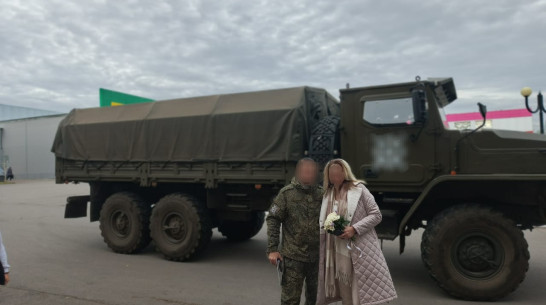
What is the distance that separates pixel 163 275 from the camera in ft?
20.8

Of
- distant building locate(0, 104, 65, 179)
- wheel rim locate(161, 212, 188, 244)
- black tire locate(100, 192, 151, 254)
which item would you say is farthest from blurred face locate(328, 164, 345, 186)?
distant building locate(0, 104, 65, 179)

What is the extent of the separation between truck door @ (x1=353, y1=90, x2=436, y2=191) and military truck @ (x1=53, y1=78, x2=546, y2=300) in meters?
0.01

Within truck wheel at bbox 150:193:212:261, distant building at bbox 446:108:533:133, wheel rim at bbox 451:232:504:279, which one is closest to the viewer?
wheel rim at bbox 451:232:504:279

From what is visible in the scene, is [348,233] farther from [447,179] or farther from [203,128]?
[203,128]

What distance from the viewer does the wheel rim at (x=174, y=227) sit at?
718 centimetres

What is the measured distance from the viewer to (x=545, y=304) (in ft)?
16.1

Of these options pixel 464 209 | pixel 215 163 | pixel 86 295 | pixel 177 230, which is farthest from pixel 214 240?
pixel 464 209

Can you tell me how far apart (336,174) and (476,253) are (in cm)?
272

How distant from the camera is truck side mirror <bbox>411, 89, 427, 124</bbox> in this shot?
17.1 feet

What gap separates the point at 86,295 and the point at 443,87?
5.38m

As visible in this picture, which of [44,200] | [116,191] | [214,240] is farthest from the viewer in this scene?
[44,200]

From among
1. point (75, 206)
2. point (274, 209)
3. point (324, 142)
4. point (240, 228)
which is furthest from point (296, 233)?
point (75, 206)

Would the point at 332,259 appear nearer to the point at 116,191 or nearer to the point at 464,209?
the point at 464,209

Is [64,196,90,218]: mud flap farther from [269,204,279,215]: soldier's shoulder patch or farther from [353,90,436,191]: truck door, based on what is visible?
[269,204,279,215]: soldier's shoulder patch
